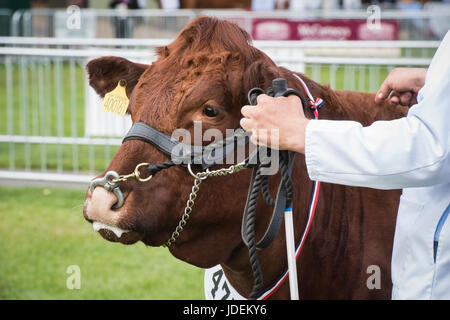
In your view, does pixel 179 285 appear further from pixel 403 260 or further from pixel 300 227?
pixel 403 260

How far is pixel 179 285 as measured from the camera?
16.4ft

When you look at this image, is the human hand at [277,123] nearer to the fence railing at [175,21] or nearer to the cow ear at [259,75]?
the cow ear at [259,75]

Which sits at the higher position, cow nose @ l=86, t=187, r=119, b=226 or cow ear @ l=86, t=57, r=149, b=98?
cow ear @ l=86, t=57, r=149, b=98

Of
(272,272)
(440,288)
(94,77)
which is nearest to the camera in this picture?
(440,288)

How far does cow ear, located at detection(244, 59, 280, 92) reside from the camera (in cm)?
219

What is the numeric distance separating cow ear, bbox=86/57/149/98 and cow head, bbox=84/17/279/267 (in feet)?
1.44

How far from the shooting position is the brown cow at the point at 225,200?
7.10ft

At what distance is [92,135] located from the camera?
7707 mm

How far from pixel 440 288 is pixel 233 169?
2.85 feet

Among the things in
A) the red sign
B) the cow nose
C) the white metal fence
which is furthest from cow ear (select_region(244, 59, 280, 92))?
the red sign

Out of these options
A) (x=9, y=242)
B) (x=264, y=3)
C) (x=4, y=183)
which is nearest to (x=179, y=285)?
(x=9, y=242)

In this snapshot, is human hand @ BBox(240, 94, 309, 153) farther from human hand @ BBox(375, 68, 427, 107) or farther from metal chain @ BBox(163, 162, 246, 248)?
human hand @ BBox(375, 68, 427, 107)

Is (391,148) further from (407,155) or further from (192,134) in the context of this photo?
(192,134)

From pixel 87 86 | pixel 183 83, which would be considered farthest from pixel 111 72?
pixel 87 86
